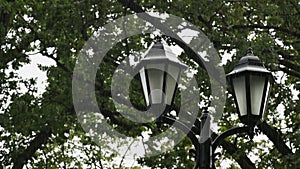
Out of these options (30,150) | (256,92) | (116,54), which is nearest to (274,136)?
(116,54)

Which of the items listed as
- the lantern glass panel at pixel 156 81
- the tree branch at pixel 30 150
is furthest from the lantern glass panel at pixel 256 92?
the tree branch at pixel 30 150

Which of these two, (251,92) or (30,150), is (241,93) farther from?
(30,150)

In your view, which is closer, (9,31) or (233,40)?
(233,40)

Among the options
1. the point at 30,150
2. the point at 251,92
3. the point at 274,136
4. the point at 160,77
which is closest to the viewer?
the point at 160,77

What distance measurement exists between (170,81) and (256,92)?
777mm

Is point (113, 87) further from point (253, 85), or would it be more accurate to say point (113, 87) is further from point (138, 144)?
point (253, 85)

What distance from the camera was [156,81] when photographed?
5.59 metres

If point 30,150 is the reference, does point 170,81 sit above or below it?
below

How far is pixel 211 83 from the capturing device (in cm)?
1198

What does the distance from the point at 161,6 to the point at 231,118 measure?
12.1 feet

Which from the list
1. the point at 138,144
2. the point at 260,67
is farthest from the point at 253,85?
the point at 138,144

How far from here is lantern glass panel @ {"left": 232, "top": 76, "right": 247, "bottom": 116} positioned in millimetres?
5699

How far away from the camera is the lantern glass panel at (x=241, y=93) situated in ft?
18.7

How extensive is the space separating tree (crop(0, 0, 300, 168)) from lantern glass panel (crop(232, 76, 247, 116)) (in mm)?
5467
